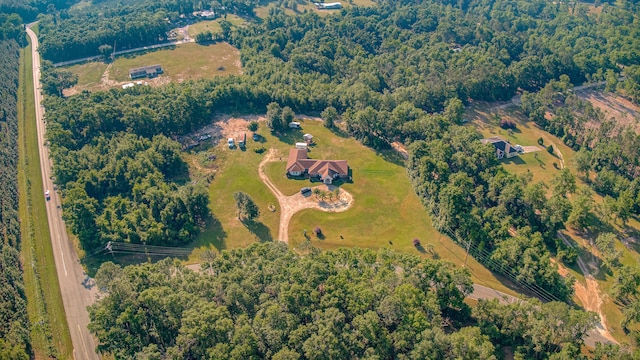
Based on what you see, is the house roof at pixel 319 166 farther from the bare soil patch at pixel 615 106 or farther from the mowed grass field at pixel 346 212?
the bare soil patch at pixel 615 106

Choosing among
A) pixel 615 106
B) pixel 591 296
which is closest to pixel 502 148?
pixel 591 296

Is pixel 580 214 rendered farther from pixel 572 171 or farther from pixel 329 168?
pixel 329 168

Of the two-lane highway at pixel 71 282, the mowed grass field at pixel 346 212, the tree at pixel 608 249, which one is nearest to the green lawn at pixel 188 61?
the mowed grass field at pixel 346 212

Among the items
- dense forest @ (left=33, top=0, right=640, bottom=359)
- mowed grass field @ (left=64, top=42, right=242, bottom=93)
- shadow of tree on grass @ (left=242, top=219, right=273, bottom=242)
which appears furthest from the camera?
mowed grass field @ (left=64, top=42, right=242, bottom=93)

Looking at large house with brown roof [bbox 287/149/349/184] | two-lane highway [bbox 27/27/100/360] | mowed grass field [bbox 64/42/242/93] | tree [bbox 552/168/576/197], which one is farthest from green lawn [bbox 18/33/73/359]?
tree [bbox 552/168/576/197]

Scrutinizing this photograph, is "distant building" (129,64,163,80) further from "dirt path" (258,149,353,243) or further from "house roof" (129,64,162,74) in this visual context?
"dirt path" (258,149,353,243)

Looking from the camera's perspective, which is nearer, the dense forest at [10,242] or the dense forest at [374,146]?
the dense forest at [374,146]
